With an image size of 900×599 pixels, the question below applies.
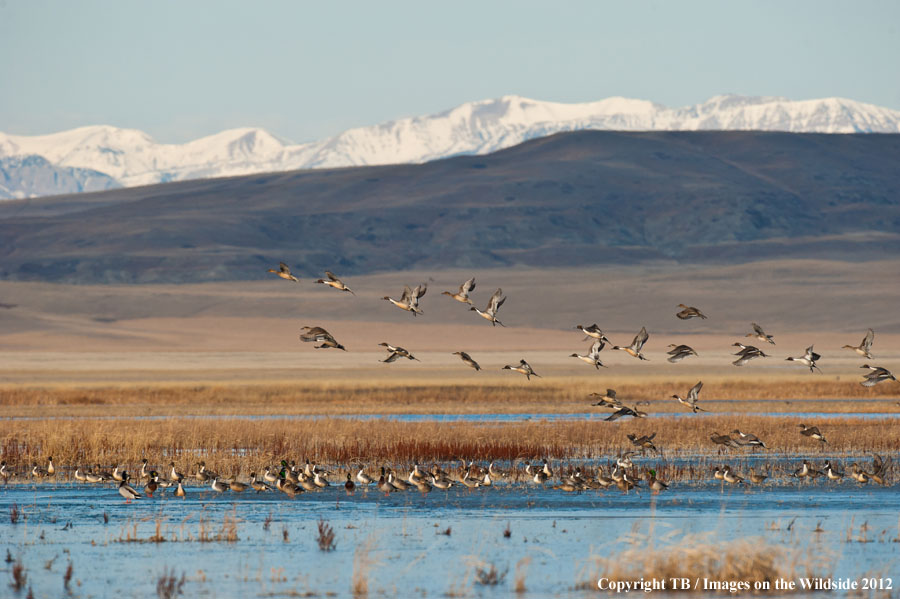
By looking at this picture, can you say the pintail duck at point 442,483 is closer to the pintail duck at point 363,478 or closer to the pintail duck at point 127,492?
the pintail duck at point 363,478

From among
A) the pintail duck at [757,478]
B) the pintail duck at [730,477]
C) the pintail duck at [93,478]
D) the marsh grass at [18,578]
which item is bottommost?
the pintail duck at [93,478]

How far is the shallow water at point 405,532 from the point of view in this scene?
20.1 m

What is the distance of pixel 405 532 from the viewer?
2467 cm

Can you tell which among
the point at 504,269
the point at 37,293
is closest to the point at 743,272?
the point at 504,269

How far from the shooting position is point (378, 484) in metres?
30.1

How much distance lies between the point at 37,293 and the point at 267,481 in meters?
124

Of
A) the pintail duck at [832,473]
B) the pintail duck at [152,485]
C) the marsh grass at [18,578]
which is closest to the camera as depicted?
the marsh grass at [18,578]

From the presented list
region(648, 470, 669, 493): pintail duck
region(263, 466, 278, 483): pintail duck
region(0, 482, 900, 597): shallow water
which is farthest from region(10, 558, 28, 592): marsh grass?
region(648, 470, 669, 493): pintail duck

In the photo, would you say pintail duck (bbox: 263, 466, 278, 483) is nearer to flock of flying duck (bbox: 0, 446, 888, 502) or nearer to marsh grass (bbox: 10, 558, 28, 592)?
flock of flying duck (bbox: 0, 446, 888, 502)

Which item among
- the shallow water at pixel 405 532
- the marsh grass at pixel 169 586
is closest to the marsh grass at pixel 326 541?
the shallow water at pixel 405 532

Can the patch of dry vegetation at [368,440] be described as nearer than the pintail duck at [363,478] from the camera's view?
No

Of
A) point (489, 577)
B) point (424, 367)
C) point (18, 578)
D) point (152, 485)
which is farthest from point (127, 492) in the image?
point (424, 367)

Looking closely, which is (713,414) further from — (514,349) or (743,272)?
(743,272)

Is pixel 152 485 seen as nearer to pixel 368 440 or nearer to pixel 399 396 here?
pixel 368 440
